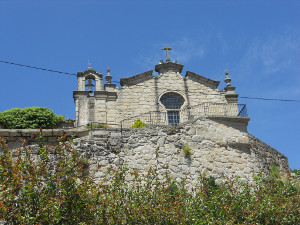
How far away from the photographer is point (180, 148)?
1722cm

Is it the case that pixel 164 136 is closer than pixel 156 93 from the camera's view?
Yes

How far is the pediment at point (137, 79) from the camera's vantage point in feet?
79.9

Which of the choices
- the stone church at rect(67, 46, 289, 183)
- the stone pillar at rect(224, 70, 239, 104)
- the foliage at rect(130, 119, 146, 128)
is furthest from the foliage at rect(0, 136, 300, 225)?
the stone pillar at rect(224, 70, 239, 104)

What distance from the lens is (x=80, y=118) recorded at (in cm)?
2286

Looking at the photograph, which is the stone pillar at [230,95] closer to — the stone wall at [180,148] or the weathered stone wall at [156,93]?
the weathered stone wall at [156,93]

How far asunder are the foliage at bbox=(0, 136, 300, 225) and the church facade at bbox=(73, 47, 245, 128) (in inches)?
445

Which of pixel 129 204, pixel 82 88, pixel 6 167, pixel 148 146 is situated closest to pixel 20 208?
pixel 6 167

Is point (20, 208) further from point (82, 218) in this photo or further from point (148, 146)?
point (148, 146)

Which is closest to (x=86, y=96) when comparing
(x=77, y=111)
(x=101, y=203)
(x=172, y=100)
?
(x=77, y=111)

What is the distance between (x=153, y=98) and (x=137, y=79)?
1.57 m

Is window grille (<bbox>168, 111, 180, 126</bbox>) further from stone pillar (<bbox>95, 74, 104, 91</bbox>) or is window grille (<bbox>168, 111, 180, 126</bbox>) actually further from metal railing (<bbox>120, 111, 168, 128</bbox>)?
stone pillar (<bbox>95, 74, 104, 91</bbox>)

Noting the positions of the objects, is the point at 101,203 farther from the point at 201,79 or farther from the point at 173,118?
the point at 201,79

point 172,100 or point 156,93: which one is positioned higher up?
point 156,93

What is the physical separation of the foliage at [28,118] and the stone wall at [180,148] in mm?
4805
